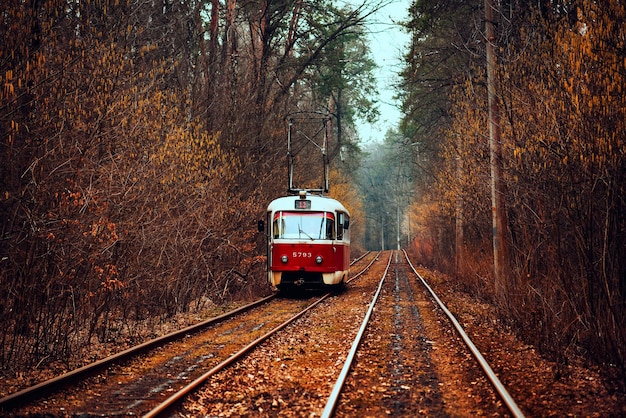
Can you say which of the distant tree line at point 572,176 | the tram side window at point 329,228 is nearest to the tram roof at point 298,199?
the tram side window at point 329,228

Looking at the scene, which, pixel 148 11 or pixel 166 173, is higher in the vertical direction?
pixel 148 11

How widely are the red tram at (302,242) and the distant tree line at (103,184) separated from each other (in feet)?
2.99

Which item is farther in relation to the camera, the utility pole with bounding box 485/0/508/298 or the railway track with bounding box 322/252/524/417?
the utility pole with bounding box 485/0/508/298

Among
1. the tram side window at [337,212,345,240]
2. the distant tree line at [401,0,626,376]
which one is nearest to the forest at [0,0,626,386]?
the distant tree line at [401,0,626,376]

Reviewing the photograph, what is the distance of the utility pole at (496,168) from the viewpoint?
517 inches

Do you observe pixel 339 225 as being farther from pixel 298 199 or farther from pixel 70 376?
pixel 70 376

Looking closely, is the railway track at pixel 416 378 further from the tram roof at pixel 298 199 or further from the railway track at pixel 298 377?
the tram roof at pixel 298 199

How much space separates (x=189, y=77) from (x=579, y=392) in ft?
50.1

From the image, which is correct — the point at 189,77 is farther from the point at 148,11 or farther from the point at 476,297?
Answer: the point at 476,297

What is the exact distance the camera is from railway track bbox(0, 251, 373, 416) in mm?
6680

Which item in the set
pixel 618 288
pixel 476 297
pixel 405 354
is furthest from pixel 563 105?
pixel 476 297

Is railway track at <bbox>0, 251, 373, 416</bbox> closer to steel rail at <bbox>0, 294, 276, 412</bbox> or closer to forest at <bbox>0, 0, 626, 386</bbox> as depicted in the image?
steel rail at <bbox>0, 294, 276, 412</bbox>

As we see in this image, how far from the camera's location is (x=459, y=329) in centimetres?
1148

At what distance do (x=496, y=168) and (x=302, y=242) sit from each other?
6.95 meters
